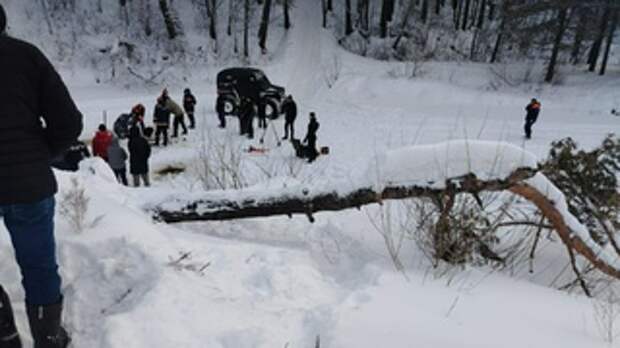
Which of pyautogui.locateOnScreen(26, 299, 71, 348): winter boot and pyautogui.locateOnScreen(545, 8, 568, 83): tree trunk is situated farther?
pyautogui.locateOnScreen(545, 8, 568, 83): tree trunk

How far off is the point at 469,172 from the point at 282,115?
533 inches

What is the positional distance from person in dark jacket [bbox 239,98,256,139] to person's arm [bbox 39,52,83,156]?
11.9m

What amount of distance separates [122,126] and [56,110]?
41.5 ft

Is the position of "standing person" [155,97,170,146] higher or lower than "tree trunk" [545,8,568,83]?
lower

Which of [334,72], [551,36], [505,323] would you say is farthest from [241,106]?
[551,36]

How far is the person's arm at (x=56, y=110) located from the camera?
85.5 inches

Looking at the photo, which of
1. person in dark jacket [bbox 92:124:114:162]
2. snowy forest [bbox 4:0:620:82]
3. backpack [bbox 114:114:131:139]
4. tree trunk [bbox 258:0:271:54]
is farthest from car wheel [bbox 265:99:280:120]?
tree trunk [bbox 258:0:271:54]

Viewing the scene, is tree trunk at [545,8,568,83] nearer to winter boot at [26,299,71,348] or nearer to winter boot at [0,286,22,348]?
winter boot at [26,299,71,348]

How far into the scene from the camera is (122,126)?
14.1m

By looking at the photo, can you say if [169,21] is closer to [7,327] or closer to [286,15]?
[286,15]

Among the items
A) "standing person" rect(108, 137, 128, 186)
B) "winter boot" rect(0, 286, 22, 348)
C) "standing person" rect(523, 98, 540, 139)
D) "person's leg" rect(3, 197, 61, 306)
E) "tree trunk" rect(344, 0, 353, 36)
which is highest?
"tree trunk" rect(344, 0, 353, 36)

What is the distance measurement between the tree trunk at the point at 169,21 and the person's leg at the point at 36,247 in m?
23.9

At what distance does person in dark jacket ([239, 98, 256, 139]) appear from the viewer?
14206 mm

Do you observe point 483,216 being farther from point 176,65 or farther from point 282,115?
point 176,65
